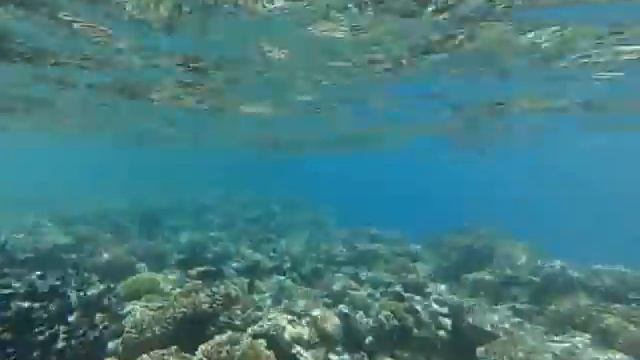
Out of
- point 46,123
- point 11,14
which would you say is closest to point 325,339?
point 11,14

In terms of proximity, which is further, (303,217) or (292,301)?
(303,217)

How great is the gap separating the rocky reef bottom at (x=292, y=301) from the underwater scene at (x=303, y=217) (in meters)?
0.05

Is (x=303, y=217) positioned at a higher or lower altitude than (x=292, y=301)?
lower

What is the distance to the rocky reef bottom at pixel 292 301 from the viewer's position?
968cm

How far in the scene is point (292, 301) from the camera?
43.1 ft

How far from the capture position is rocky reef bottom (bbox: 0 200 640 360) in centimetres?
968

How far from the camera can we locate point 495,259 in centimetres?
2266

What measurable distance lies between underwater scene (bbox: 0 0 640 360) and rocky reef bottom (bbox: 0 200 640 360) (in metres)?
0.05

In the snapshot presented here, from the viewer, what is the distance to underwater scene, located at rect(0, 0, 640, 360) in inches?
416

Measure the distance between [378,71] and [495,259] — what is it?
7.51m

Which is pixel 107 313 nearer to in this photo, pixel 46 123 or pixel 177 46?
pixel 177 46

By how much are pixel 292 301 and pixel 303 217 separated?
21047 millimetres

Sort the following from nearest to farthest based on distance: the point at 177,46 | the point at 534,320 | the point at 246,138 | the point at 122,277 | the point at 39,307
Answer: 1. the point at 39,307
2. the point at 534,320
3. the point at 122,277
4. the point at 177,46
5. the point at 246,138

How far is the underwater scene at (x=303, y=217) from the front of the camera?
10.6 meters
